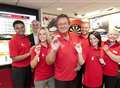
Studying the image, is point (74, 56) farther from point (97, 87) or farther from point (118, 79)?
point (118, 79)

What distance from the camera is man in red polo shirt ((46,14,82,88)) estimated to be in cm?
213

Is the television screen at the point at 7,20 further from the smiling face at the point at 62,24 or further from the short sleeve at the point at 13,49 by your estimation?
the smiling face at the point at 62,24

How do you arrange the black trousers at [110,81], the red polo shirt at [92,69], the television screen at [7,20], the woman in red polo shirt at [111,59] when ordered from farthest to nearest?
the television screen at [7,20]
the black trousers at [110,81]
the woman in red polo shirt at [111,59]
the red polo shirt at [92,69]

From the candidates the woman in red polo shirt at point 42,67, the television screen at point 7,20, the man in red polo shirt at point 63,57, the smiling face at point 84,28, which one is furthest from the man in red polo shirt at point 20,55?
the television screen at point 7,20

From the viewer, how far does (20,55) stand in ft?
8.91

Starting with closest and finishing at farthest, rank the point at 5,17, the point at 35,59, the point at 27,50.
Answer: the point at 35,59 → the point at 27,50 → the point at 5,17

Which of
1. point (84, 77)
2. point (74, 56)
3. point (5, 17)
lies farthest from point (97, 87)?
point (5, 17)

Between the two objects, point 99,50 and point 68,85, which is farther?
point 99,50

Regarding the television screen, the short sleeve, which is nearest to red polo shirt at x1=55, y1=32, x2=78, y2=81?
the short sleeve

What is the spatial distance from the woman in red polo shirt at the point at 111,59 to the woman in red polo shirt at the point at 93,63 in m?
0.15

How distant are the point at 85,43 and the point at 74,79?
56 cm

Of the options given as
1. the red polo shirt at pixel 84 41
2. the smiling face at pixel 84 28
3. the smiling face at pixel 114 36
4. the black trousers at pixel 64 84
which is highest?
the smiling face at pixel 84 28

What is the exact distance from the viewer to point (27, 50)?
2793 mm

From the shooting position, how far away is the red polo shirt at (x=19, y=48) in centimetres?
273
